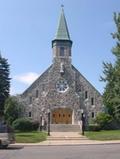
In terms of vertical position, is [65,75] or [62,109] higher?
[65,75]

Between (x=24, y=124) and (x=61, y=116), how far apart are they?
6569 mm

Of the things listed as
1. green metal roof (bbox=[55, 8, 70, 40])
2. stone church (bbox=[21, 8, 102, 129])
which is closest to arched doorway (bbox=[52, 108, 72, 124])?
stone church (bbox=[21, 8, 102, 129])

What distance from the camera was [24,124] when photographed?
54.3m

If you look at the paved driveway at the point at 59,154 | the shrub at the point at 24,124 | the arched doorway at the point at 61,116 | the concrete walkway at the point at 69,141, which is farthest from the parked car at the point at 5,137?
the arched doorway at the point at 61,116

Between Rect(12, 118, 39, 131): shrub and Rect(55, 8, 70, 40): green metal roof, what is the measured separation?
13494 mm

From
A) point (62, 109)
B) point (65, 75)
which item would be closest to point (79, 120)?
point (62, 109)

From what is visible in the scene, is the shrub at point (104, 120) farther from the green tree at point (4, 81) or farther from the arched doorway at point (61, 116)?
the green tree at point (4, 81)

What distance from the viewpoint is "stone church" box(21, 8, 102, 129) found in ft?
193

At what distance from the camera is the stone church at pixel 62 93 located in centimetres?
5869

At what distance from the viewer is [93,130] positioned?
54.5 m

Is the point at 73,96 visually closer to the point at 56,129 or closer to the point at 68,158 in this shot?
the point at 56,129

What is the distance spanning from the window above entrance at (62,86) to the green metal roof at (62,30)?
649 centimetres

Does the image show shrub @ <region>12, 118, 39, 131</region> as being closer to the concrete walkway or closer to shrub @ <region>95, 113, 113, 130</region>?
shrub @ <region>95, 113, 113, 130</region>

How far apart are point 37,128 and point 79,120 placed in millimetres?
6116
